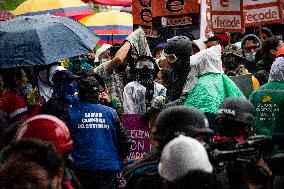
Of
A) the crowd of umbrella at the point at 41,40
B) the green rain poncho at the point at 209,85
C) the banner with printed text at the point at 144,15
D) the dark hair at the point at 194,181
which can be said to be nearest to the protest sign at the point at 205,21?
the banner with printed text at the point at 144,15

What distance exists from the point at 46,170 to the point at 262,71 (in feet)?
23.8

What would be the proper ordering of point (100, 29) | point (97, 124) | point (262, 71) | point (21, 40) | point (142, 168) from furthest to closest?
point (100, 29)
point (262, 71)
point (21, 40)
point (97, 124)
point (142, 168)

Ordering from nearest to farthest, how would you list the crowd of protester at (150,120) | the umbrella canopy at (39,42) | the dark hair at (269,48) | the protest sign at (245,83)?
the crowd of protester at (150,120)
the umbrella canopy at (39,42)
the dark hair at (269,48)
the protest sign at (245,83)

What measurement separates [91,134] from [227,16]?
14.6 ft

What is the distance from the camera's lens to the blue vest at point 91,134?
822cm

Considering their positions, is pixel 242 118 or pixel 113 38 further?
pixel 113 38

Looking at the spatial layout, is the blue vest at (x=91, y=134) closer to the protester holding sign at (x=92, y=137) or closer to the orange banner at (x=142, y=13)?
the protester holding sign at (x=92, y=137)

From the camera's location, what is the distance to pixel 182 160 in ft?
13.4

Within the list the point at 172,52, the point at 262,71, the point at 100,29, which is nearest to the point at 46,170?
the point at 172,52

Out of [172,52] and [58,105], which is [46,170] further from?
[172,52]

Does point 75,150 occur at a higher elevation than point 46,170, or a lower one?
lower

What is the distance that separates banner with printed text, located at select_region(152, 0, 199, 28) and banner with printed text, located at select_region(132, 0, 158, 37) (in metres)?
0.76

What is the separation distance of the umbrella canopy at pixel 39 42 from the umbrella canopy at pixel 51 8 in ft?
24.9

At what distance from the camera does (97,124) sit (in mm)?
8242
